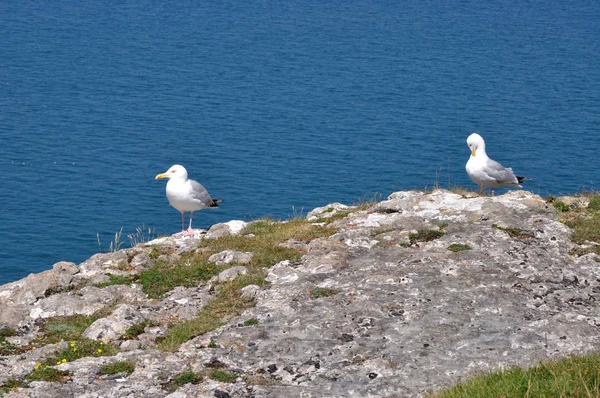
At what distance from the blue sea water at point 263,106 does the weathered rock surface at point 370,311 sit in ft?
79.1

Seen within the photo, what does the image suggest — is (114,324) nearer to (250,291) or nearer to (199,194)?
(250,291)

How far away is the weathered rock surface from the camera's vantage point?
13.1 metres

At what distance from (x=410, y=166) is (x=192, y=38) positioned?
126 feet

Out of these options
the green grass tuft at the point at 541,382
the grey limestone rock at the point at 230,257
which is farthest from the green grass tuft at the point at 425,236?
the green grass tuft at the point at 541,382

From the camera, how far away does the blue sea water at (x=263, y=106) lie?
53.5m

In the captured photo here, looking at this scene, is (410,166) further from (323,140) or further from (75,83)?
(75,83)

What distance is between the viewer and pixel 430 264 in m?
17.0

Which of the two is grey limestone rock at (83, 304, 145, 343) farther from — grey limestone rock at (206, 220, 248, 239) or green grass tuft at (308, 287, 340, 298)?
grey limestone rock at (206, 220, 248, 239)

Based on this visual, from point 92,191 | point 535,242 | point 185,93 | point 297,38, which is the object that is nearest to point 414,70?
point 297,38

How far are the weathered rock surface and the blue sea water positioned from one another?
24.1m

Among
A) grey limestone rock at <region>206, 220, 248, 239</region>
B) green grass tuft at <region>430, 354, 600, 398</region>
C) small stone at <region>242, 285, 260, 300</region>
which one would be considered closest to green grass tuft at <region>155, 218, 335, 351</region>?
small stone at <region>242, 285, 260, 300</region>

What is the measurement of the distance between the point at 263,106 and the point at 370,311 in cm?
5732

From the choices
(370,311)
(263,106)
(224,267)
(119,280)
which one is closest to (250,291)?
(224,267)

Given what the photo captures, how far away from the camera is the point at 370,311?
15.0 m
